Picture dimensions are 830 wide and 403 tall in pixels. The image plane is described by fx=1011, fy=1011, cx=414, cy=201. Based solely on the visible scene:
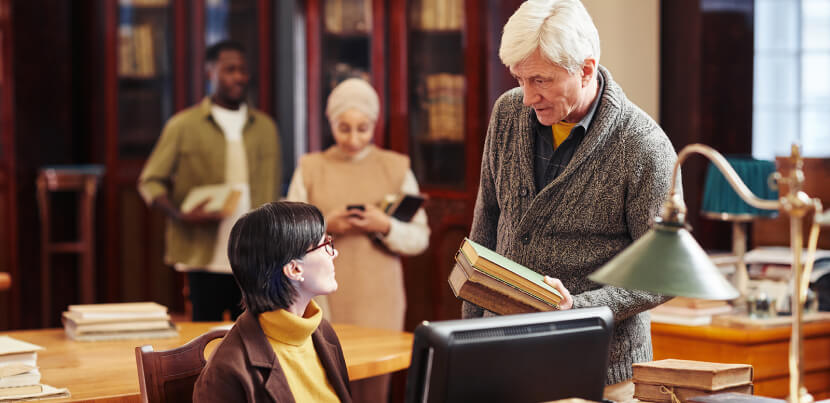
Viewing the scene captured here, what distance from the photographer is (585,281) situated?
7.38ft

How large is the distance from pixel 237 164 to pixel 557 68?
302cm

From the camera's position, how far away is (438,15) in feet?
16.0

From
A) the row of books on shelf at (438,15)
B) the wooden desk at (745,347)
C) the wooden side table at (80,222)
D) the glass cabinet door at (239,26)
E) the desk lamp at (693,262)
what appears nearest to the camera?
the desk lamp at (693,262)

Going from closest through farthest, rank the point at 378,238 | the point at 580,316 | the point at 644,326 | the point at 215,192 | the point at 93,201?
the point at 580,316 → the point at 644,326 → the point at 378,238 → the point at 215,192 → the point at 93,201

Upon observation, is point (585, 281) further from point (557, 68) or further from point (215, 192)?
point (215, 192)

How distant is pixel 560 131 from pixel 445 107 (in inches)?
98.6

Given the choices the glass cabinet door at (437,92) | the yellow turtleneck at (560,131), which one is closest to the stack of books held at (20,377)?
the yellow turtleneck at (560,131)

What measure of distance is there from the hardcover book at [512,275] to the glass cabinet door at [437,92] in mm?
2698

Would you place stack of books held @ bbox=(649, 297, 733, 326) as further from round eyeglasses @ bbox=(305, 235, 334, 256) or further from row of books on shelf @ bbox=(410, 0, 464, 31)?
round eyeglasses @ bbox=(305, 235, 334, 256)

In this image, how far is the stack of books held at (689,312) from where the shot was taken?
371 centimetres

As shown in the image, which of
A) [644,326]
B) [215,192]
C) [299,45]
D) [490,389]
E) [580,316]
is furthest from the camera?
[299,45]

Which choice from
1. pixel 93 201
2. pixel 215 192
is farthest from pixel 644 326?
pixel 93 201

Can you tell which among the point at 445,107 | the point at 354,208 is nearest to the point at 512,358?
the point at 354,208

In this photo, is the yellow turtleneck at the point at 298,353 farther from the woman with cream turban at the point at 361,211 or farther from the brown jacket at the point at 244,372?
the woman with cream turban at the point at 361,211
